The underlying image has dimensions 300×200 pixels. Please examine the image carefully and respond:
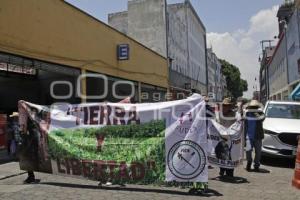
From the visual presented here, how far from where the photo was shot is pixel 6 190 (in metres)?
8.96

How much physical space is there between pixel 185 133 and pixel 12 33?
→ 9.17 metres

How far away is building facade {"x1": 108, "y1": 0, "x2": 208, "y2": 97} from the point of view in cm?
4781

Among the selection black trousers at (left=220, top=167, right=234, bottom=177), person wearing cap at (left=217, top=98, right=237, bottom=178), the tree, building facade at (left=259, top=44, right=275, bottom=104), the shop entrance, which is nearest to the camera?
black trousers at (left=220, top=167, right=234, bottom=177)

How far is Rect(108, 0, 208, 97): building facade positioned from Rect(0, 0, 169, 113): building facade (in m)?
12.4

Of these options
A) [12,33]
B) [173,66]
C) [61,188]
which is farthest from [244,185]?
[173,66]

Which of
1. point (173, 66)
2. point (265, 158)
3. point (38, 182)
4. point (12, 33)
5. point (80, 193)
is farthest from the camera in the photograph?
point (173, 66)

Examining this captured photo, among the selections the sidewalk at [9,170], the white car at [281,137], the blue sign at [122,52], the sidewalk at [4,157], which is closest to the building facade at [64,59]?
the blue sign at [122,52]

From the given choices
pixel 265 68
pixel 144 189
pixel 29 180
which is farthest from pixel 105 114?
pixel 265 68

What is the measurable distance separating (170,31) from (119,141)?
138 feet

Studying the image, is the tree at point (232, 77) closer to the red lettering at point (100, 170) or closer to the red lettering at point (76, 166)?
the red lettering at point (76, 166)

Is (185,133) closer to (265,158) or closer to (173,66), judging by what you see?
(265,158)

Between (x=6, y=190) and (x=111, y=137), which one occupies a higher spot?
(x=111, y=137)

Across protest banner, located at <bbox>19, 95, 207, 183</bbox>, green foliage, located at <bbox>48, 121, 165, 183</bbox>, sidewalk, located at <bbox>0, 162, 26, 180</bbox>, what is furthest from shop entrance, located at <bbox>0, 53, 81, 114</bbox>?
green foliage, located at <bbox>48, 121, 165, 183</bbox>

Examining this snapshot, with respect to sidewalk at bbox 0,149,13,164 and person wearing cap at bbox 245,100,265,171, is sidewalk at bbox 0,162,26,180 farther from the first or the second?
person wearing cap at bbox 245,100,265,171
